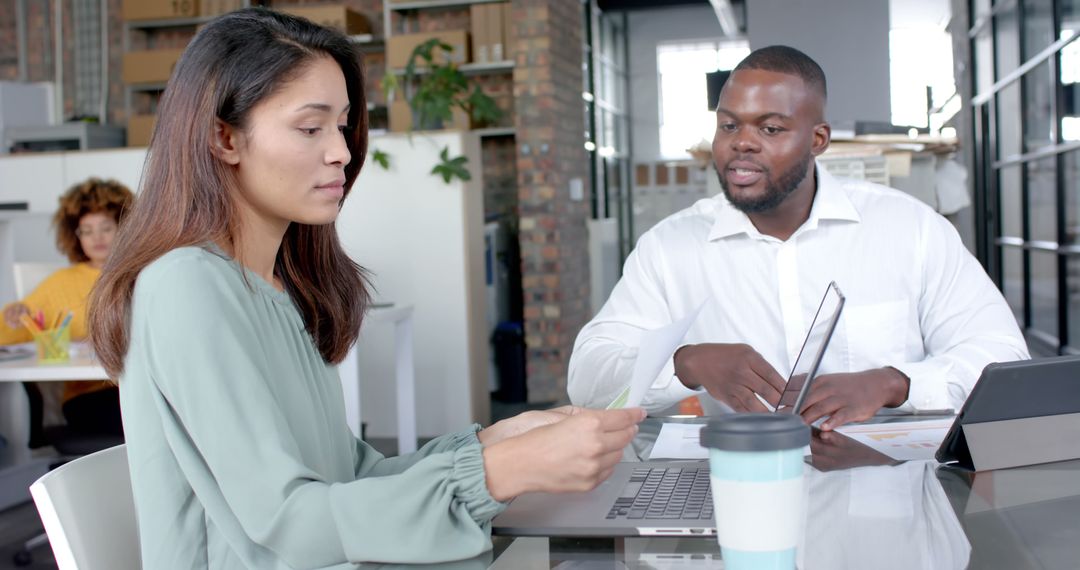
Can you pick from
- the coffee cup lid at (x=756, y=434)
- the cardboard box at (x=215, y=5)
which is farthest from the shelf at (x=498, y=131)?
the coffee cup lid at (x=756, y=434)

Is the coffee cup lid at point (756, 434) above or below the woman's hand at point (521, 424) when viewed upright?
above

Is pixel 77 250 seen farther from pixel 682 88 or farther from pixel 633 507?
pixel 682 88

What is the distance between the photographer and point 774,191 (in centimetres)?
194

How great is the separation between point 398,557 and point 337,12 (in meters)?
6.45

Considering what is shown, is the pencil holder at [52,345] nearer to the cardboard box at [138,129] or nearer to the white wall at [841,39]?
the white wall at [841,39]

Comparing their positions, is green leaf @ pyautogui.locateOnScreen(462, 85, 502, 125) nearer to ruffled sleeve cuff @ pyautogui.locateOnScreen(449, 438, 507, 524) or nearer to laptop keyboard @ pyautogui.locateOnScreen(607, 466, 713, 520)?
laptop keyboard @ pyautogui.locateOnScreen(607, 466, 713, 520)

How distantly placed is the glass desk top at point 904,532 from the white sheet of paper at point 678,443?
0.18 metres

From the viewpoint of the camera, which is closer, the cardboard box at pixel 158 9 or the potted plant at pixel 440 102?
the potted plant at pixel 440 102

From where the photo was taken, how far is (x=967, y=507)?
40.8 inches

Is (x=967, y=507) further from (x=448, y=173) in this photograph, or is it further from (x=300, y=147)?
(x=448, y=173)

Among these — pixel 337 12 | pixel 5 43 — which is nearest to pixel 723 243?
pixel 337 12

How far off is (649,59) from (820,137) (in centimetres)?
930

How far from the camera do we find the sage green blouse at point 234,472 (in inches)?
35.2

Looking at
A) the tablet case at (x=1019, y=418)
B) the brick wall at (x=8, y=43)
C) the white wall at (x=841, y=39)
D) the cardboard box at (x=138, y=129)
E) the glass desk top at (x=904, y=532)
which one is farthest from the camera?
the brick wall at (x=8, y=43)
